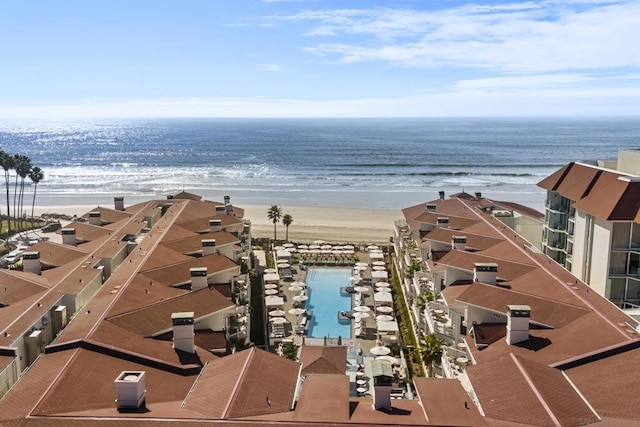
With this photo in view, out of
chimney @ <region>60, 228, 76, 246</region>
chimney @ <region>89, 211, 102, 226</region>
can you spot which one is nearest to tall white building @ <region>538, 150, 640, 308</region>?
chimney @ <region>60, 228, 76, 246</region>

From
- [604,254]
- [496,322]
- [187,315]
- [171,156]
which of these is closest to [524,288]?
[496,322]

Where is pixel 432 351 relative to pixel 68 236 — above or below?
below

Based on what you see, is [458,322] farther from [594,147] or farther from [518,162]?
[594,147]

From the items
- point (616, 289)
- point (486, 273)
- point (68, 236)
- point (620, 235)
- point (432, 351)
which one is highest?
point (620, 235)

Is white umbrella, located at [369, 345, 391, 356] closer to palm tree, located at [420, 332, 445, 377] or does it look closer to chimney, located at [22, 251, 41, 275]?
palm tree, located at [420, 332, 445, 377]

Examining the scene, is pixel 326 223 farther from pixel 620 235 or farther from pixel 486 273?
pixel 486 273

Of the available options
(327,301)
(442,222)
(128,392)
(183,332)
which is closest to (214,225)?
(327,301)

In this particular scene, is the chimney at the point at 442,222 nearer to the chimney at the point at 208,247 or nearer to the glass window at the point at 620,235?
the glass window at the point at 620,235
